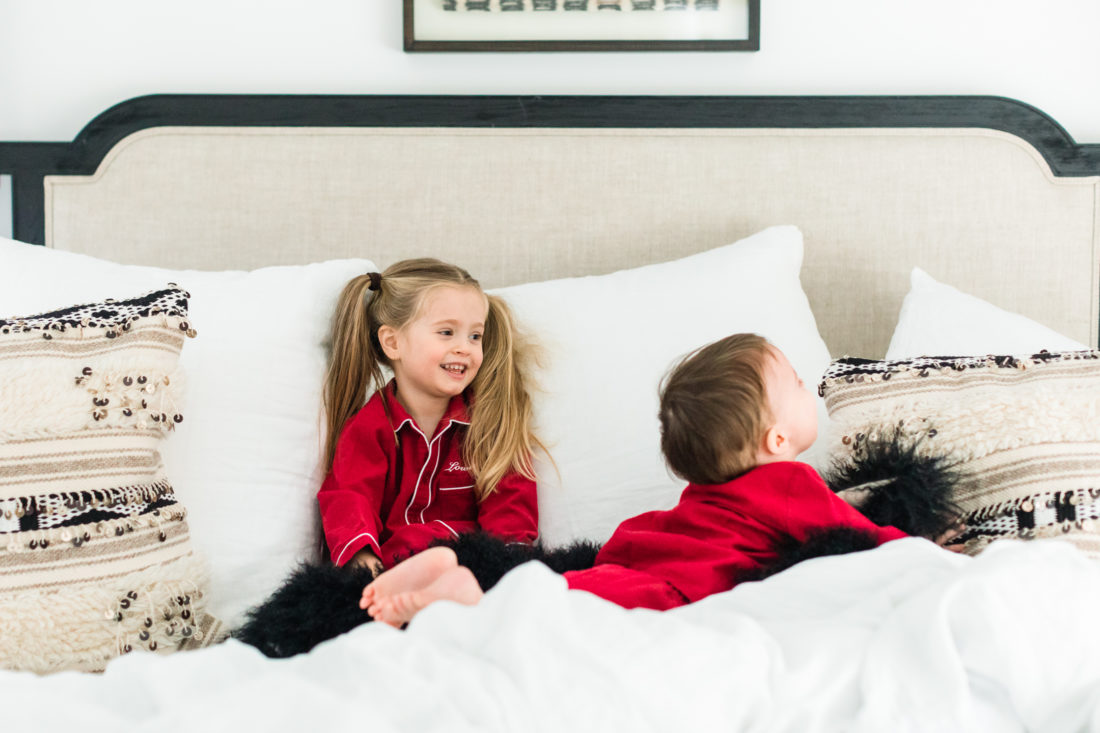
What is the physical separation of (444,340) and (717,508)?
535mm

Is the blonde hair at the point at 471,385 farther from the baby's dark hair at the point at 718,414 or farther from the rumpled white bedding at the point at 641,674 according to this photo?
the rumpled white bedding at the point at 641,674

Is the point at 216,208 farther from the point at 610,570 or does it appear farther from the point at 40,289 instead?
the point at 610,570

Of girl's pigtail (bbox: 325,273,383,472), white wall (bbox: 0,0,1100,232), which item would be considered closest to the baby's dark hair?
girl's pigtail (bbox: 325,273,383,472)

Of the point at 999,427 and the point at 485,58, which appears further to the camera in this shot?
the point at 485,58

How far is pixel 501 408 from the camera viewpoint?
50.8 inches

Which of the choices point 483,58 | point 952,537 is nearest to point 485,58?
point 483,58

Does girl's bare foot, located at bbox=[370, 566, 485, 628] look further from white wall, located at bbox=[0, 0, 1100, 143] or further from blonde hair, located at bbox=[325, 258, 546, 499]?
white wall, located at bbox=[0, 0, 1100, 143]

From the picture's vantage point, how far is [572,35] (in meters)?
1.65

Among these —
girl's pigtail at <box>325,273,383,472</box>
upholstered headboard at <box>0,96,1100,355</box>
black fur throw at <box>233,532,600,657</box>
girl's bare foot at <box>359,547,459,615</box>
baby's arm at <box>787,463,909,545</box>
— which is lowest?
black fur throw at <box>233,532,600,657</box>

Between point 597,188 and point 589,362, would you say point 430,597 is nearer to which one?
point 589,362

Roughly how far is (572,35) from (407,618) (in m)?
1.24

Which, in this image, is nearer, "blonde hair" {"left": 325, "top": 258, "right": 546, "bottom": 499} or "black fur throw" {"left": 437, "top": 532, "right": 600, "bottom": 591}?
"black fur throw" {"left": 437, "top": 532, "right": 600, "bottom": 591}

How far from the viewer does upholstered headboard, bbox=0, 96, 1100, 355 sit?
5.14 feet

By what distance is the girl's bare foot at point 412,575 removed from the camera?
2.80ft
